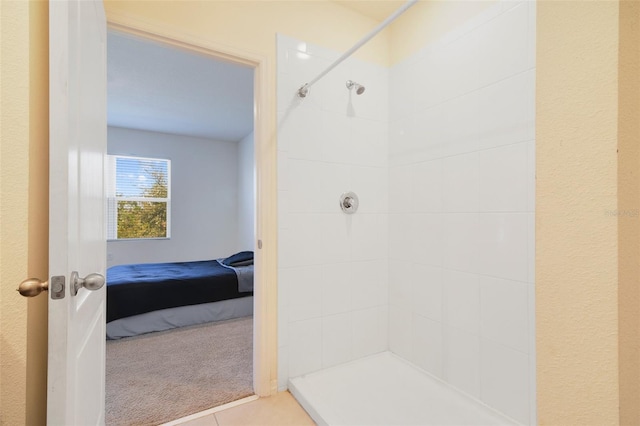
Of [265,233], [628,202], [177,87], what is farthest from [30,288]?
[177,87]

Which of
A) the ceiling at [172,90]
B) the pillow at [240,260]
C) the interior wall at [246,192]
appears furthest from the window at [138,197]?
the pillow at [240,260]

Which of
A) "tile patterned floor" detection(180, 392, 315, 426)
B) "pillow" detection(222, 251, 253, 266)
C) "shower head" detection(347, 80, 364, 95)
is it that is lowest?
"tile patterned floor" detection(180, 392, 315, 426)

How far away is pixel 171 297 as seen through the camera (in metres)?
2.89

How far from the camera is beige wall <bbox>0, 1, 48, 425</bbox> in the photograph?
828mm

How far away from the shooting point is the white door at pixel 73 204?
77cm

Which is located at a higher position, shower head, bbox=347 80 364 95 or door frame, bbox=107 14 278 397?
shower head, bbox=347 80 364 95

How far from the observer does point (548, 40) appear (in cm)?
54

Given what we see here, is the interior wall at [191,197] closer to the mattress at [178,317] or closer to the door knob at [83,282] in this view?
the mattress at [178,317]

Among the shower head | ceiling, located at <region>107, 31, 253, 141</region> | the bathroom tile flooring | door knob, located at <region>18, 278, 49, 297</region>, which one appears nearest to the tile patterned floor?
the bathroom tile flooring

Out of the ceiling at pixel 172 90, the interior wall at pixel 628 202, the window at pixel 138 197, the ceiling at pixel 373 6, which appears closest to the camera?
the interior wall at pixel 628 202

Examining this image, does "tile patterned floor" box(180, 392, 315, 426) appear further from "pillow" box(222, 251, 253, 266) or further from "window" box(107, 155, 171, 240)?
"window" box(107, 155, 171, 240)

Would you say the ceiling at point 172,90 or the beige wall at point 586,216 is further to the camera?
the ceiling at point 172,90

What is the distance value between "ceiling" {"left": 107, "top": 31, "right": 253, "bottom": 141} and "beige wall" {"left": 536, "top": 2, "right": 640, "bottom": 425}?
1.89m

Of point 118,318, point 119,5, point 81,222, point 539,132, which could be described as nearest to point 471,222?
point 539,132
